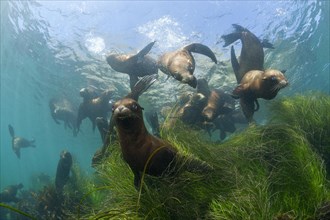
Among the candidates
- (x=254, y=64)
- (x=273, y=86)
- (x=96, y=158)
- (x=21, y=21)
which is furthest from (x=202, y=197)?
(x=21, y=21)

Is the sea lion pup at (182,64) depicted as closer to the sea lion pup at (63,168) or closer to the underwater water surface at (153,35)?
the sea lion pup at (63,168)

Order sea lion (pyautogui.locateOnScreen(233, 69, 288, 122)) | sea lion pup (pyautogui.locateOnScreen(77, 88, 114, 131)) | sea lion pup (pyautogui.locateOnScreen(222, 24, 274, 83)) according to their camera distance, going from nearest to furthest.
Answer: sea lion (pyautogui.locateOnScreen(233, 69, 288, 122)) → sea lion pup (pyautogui.locateOnScreen(222, 24, 274, 83)) → sea lion pup (pyautogui.locateOnScreen(77, 88, 114, 131))

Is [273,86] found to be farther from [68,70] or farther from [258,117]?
[68,70]

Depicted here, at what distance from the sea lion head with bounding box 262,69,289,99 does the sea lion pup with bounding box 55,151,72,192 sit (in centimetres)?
796

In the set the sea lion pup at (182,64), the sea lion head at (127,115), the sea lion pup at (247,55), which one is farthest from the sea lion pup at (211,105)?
the sea lion head at (127,115)

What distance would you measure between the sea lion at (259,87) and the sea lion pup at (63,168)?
277 inches

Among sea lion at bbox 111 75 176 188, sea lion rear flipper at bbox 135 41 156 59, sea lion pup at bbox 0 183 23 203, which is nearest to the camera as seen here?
sea lion at bbox 111 75 176 188

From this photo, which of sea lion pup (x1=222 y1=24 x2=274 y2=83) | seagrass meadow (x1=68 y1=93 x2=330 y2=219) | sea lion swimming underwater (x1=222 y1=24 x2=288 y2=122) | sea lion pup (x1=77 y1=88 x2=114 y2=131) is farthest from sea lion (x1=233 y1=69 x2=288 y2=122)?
sea lion pup (x1=77 y1=88 x2=114 y2=131)

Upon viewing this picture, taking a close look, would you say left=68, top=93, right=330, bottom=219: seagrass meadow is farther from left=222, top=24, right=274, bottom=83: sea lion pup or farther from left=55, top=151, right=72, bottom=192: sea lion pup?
left=55, top=151, right=72, bottom=192: sea lion pup

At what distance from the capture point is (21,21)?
865 inches

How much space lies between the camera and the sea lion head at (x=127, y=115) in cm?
379

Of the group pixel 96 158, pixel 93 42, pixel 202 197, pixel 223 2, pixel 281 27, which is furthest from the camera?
pixel 93 42

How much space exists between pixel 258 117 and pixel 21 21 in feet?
64.3

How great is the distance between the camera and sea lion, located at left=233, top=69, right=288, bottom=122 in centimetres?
556
